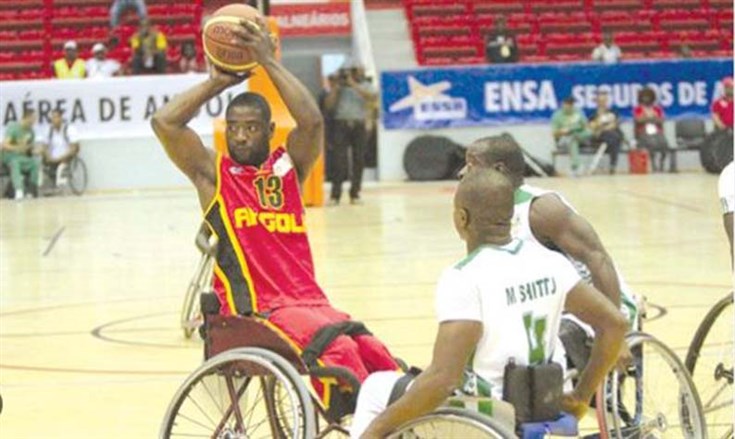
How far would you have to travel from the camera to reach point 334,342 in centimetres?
619

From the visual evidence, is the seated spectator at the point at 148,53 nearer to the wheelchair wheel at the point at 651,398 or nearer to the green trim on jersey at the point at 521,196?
the wheelchair wheel at the point at 651,398

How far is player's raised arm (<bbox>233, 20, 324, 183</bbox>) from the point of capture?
21.5ft

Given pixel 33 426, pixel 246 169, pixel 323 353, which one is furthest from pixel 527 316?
pixel 33 426

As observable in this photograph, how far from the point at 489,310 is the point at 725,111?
2244 centimetres

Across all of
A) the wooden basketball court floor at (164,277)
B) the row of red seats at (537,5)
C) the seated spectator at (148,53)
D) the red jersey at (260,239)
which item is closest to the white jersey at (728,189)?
the red jersey at (260,239)

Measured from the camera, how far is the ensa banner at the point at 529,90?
1080 inches

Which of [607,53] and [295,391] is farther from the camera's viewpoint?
[607,53]

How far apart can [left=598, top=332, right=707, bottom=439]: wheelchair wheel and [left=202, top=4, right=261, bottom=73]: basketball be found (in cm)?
173

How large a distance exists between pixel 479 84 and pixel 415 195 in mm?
4425

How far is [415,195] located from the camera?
23.9 m

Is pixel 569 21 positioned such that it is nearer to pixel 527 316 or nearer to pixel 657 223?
pixel 657 223

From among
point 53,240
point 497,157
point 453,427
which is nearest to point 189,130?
point 497,157

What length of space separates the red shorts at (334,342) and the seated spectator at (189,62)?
21.1 metres

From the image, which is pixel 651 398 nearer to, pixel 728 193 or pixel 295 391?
pixel 728 193
